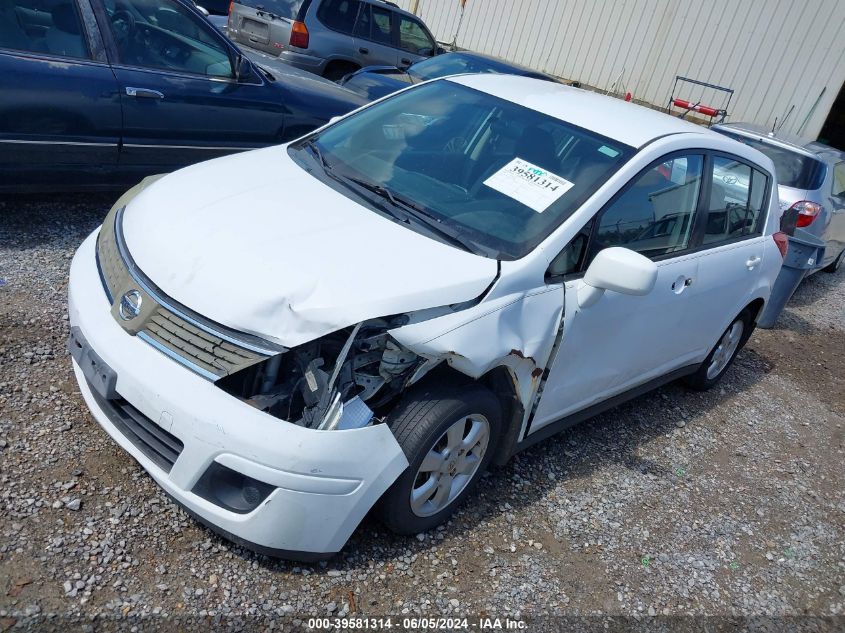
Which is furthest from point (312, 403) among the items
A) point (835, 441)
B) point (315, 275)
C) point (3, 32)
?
point (835, 441)

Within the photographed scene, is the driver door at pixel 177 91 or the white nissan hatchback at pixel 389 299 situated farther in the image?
the driver door at pixel 177 91

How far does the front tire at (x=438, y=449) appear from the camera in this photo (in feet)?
8.89

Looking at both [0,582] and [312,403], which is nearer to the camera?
[0,582]

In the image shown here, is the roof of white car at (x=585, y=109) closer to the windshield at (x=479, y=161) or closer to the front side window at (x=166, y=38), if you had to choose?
the windshield at (x=479, y=161)

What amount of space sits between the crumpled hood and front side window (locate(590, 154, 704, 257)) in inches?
29.6

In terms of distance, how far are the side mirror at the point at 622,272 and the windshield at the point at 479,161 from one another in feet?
0.85

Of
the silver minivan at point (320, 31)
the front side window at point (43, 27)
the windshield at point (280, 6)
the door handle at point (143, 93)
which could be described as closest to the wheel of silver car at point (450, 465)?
the door handle at point (143, 93)

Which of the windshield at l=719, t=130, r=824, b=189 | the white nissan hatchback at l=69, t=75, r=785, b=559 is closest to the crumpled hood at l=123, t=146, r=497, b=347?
the white nissan hatchback at l=69, t=75, r=785, b=559

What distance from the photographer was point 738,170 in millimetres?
4336

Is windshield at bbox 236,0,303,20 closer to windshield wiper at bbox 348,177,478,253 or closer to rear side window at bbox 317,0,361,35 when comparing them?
rear side window at bbox 317,0,361,35

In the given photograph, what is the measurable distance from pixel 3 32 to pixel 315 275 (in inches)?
128

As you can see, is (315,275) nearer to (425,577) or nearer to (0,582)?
(425,577)

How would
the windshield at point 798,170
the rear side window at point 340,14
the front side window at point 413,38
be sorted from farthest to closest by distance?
the front side window at point 413,38
the rear side window at point 340,14
the windshield at point 798,170

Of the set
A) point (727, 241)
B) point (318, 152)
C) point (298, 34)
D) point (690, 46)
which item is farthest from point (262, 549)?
point (690, 46)
